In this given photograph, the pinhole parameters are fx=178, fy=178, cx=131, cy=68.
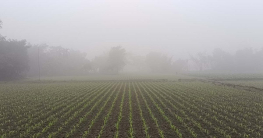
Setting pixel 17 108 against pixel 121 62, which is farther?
pixel 121 62

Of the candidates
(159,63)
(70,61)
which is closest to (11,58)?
(70,61)

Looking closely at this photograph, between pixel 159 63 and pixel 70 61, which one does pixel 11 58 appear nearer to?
pixel 70 61

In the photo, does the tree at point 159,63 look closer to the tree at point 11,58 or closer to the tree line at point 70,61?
the tree line at point 70,61

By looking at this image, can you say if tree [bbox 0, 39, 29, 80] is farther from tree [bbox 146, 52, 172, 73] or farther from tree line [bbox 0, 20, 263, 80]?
tree [bbox 146, 52, 172, 73]

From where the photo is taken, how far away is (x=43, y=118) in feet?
45.4

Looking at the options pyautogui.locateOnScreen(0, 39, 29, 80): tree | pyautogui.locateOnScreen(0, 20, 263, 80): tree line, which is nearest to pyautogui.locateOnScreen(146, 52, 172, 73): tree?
pyautogui.locateOnScreen(0, 20, 263, 80): tree line

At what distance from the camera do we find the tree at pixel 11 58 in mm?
53094

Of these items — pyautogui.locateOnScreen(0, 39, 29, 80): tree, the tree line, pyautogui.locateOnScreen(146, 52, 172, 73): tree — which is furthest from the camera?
pyautogui.locateOnScreen(146, 52, 172, 73): tree

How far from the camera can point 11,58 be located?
179 feet

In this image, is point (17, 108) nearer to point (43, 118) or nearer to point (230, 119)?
point (43, 118)

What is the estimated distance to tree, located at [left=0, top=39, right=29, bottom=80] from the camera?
53094mm

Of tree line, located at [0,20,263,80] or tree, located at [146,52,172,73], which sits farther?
tree, located at [146,52,172,73]

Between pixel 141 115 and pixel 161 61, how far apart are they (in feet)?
393

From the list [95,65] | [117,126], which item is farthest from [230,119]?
[95,65]
